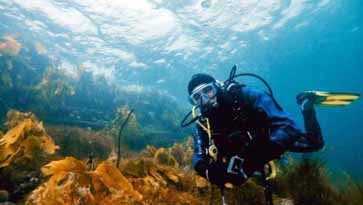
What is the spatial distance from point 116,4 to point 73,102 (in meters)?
6.91

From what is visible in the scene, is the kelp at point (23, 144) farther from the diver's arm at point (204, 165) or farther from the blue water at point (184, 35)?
the blue water at point (184, 35)

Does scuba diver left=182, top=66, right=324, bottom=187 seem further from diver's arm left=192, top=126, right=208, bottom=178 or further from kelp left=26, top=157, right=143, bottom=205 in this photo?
A: kelp left=26, top=157, right=143, bottom=205

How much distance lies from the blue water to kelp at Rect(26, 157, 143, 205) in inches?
351

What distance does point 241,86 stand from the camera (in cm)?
389

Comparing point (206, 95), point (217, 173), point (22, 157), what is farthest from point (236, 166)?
point (22, 157)

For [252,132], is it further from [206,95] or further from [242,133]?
[206,95]

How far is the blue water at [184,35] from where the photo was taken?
61.7 ft

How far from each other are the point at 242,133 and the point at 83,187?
2.16 m

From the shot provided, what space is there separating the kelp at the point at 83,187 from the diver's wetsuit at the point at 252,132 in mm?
1086

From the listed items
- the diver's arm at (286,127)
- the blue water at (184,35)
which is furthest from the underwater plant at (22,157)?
the blue water at (184,35)

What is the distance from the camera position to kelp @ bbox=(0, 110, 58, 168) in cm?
461

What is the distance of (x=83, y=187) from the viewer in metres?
3.48

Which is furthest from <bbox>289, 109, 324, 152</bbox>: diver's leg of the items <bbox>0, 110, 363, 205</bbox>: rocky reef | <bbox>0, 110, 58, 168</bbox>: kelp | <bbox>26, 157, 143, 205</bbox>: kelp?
<bbox>0, 110, 58, 168</bbox>: kelp

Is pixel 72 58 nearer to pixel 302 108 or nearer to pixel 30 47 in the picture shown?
pixel 30 47
